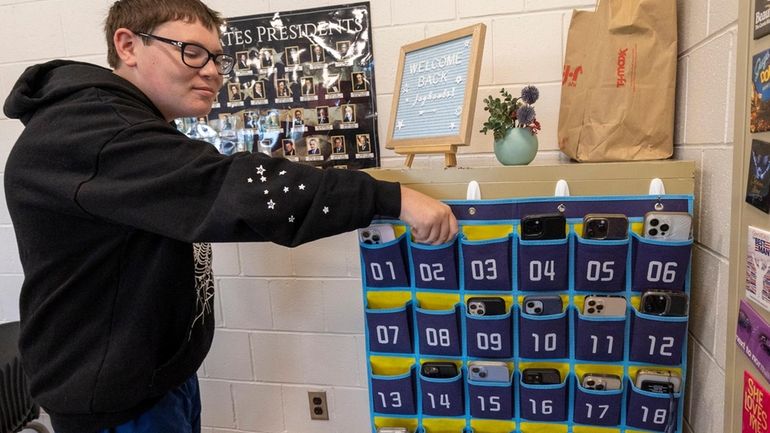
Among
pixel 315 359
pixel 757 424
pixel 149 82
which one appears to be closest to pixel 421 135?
pixel 149 82

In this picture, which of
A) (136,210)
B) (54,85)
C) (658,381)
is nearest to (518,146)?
(658,381)

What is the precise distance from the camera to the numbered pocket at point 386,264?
1.17 metres

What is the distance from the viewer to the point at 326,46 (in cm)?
163

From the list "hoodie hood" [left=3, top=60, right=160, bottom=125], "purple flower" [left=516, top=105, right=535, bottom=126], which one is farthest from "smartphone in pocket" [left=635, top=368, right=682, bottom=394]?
"hoodie hood" [left=3, top=60, right=160, bottom=125]

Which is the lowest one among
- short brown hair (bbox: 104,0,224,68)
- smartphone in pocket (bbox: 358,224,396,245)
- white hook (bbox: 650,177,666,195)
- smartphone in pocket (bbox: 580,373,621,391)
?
smartphone in pocket (bbox: 580,373,621,391)

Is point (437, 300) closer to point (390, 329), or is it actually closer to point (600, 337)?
point (390, 329)

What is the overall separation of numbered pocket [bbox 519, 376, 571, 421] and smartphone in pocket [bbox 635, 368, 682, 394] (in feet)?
0.50

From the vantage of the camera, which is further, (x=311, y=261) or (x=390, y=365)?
(x=311, y=261)

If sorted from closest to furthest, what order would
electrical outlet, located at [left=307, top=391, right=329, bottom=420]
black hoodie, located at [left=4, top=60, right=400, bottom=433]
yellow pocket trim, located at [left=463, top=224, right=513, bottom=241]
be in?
1. black hoodie, located at [left=4, top=60, right=400, bottom=433]
2. yellow pocket trim, located at [left=463, top=224, right=513, bottom=241]
3. electrical outlet, located at [left=307, top=391, right=329, bottom=420]

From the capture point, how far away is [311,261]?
5.78 ft

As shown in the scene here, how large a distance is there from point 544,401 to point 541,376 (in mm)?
62

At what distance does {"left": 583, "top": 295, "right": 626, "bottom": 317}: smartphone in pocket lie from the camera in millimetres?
1088

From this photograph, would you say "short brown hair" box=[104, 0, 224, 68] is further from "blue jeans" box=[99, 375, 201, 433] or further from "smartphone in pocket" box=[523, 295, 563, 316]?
"smartphone in pocket" box=[523, 295, 563, 316]

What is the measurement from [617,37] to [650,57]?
85 mm
